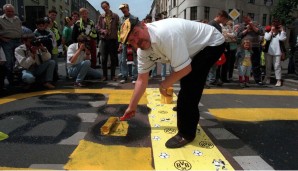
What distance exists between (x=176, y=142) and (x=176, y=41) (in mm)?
1186

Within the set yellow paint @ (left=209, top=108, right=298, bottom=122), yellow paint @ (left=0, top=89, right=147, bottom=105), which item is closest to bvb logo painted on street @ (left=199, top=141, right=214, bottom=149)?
yellow paint @ (left=209, top=108, right=298, bottom=122)

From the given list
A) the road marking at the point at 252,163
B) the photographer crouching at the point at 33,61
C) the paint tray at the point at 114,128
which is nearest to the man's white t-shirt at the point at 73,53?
the photographer crouching at the point at 33,61

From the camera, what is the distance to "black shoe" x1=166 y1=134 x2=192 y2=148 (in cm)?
318

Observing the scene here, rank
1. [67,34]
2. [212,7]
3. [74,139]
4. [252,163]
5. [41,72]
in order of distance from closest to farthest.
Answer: [252,163], [74,139], [41,72], [67,34], [212,7]

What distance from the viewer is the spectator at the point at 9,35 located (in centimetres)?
683

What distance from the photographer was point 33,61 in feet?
21.0

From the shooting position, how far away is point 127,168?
2.70 m

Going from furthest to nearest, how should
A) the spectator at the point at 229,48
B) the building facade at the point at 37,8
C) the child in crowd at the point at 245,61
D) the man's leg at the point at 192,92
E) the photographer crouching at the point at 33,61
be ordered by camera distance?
the building facade at the point at 37,8
the spectator at the point at 229,48
the child in crowd at the point at 245,61
the photographer crouching at the point at 33,61
the man's leg at the point at 192,92

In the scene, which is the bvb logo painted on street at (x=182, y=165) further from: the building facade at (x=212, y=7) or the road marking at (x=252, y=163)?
the building facade at (x=212, y=7)

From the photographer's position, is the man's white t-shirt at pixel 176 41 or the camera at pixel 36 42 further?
the camera at pixel 36 42

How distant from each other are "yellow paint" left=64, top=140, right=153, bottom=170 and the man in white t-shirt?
15.0 inches

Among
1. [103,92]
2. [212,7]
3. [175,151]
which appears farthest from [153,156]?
[212,7]

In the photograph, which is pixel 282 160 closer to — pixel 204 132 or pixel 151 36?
pixel 204 132

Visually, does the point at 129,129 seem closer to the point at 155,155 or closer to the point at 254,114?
the point at 155,155
